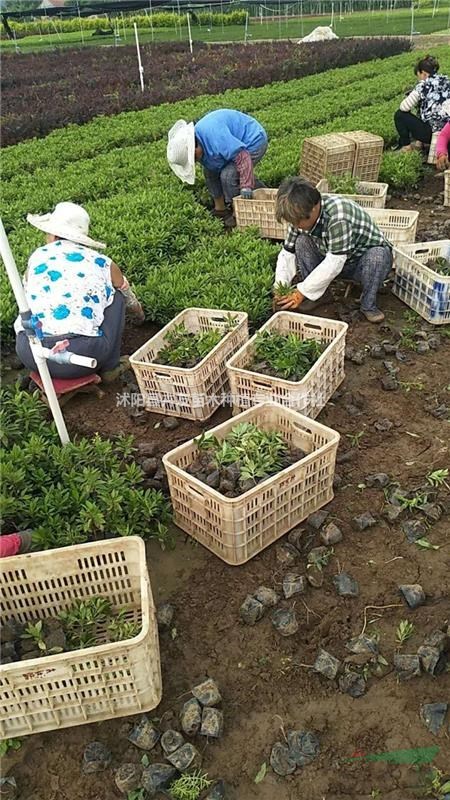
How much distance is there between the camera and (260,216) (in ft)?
22.6

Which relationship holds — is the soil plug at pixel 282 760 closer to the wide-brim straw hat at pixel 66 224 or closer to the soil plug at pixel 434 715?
the soil plug at pixel 434 715

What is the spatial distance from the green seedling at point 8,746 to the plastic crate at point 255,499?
126 cm

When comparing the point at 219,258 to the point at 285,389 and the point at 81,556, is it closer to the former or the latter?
the point at 285,389

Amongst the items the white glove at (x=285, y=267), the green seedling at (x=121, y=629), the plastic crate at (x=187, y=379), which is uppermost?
the white glove at (x=285, y=267)

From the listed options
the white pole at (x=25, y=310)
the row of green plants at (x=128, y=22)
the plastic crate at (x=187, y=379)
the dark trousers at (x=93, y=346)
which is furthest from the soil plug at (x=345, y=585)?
the row of green plants at (x=128, y=22)

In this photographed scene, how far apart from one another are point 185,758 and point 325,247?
3.81m

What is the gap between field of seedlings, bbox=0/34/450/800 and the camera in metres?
2.47

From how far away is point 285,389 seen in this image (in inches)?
154

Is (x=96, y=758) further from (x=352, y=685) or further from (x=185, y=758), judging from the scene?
(x=352, y=685)

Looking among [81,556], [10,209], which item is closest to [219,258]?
[10,209]

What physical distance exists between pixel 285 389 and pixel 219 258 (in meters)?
2.79

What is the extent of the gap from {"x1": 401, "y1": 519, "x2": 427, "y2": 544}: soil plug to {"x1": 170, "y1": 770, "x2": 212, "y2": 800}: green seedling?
62.6 inches

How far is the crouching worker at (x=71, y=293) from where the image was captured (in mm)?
4211

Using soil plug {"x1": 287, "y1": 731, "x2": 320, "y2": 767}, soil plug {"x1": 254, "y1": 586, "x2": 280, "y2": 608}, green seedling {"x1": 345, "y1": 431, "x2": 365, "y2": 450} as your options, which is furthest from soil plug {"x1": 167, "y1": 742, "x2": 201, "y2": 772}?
green seedling {"x1": 345, "y1": 431, "x2": 365, "y2": 450}
